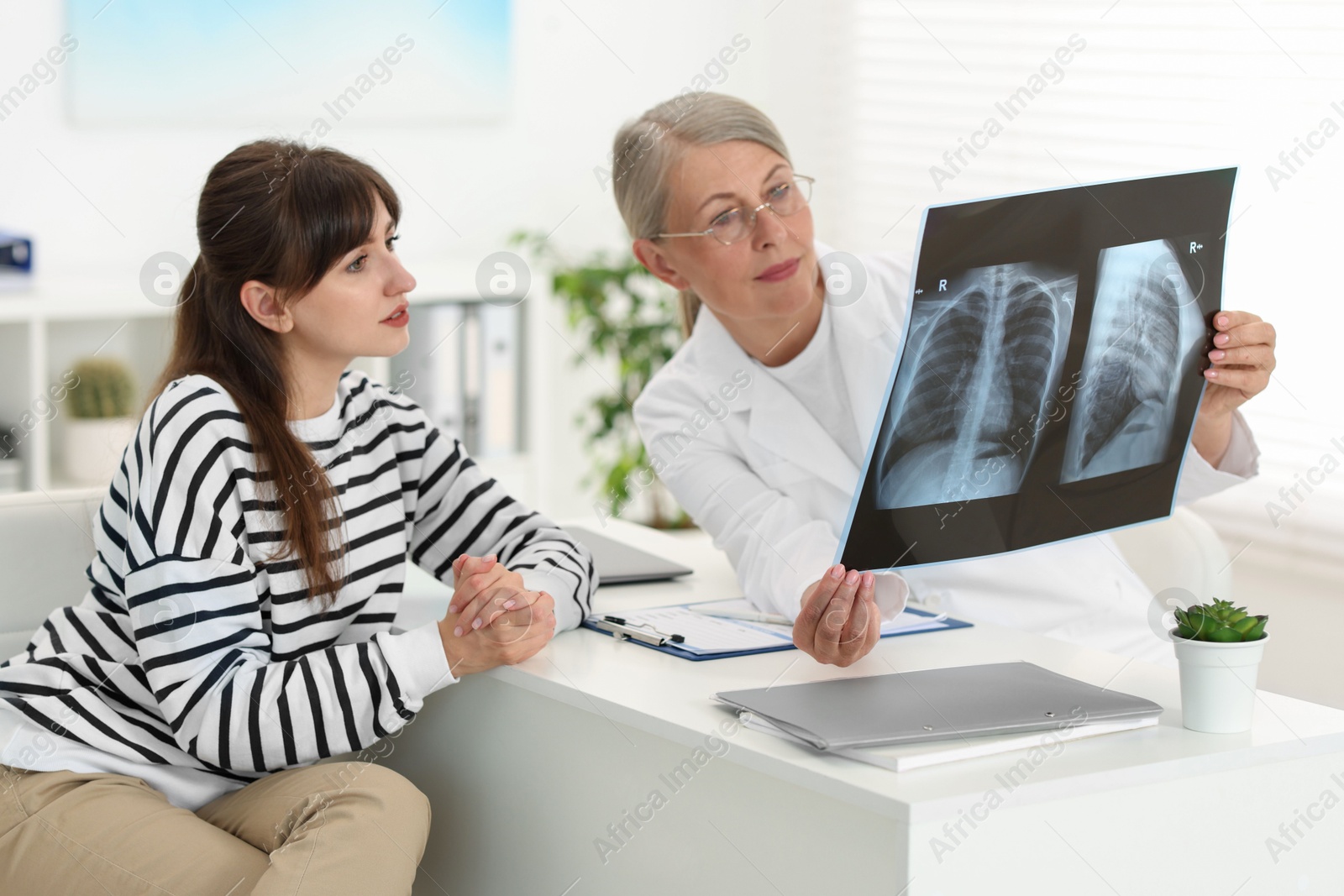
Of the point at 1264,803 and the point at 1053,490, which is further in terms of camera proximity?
the point at 1053,490

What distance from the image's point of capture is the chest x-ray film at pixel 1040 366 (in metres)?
1.18

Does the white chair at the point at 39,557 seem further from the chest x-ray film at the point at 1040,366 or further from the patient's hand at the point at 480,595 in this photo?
the chest x-ray film at the point at 1040,366

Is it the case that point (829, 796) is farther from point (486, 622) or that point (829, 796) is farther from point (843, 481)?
point (843, 481)

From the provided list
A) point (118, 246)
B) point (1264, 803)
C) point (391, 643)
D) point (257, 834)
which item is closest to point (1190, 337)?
point (1264, 803)

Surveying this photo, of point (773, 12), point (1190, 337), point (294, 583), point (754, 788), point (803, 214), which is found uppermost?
point (773, 12)

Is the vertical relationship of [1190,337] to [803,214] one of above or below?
below

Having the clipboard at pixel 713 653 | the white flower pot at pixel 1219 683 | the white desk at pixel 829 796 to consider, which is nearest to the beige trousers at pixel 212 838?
the white desk at pixel 829 796

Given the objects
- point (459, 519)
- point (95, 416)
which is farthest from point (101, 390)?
point (459, 519)

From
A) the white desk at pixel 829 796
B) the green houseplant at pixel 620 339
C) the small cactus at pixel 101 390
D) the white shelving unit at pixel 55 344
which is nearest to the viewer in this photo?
the white desk at pixel 829 796

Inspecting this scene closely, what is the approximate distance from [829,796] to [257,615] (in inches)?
23.8

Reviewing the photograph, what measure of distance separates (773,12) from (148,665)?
3.08 metres

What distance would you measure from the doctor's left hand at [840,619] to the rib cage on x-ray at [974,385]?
79mm

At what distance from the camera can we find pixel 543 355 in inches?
141

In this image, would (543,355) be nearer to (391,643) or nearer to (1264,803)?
(391,643)
